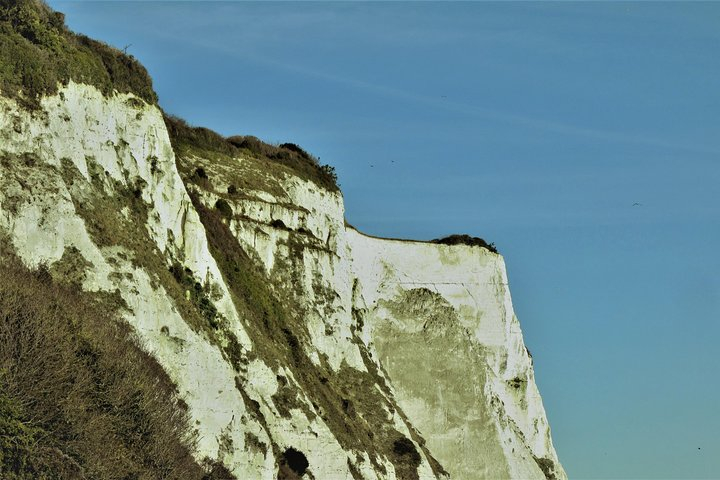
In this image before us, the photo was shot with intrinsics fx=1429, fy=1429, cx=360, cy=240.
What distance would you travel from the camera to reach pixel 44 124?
5638 cm

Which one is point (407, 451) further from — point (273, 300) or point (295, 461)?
point (295, 461)

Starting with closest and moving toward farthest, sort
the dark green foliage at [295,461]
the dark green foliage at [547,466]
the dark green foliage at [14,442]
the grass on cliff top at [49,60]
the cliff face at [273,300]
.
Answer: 1. the dark green foliage at [14,442]
2. the cliff face at [273,300]
3. the grass on cliff top at [49,60]
4. the dark green foliage at [295,461]
5. the dark green foliage at [547,466]

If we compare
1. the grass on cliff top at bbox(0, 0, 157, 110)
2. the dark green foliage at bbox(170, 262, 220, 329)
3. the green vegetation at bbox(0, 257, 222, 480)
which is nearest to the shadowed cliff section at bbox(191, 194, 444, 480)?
the dark green foliage at bbox(170, 262, 220, 329)

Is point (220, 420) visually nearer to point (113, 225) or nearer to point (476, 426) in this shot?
point (113, 225)

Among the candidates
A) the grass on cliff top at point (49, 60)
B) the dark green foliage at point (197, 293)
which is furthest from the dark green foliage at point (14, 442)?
the dark green foliage at point (197, 293)

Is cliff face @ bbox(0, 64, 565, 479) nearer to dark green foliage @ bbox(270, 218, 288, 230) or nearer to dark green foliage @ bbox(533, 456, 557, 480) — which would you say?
dark green foliage @ bbox(270, 218, 288, 230)

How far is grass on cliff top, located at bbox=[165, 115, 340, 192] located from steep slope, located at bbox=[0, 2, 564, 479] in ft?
0.68

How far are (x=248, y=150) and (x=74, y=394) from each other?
41.5 metres

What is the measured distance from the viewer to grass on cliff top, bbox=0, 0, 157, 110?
56.6m

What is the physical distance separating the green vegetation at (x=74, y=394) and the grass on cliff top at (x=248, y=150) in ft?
87.6

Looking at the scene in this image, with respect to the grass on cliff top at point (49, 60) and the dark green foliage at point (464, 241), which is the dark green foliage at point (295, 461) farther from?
the dark green foliage at point (464, 241)

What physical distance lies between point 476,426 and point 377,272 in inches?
493

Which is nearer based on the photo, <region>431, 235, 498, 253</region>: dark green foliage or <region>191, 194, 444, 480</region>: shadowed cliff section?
<region>191, 194, 444, 480</region>: shadowed cliff section

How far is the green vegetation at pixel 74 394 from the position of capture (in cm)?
4706
